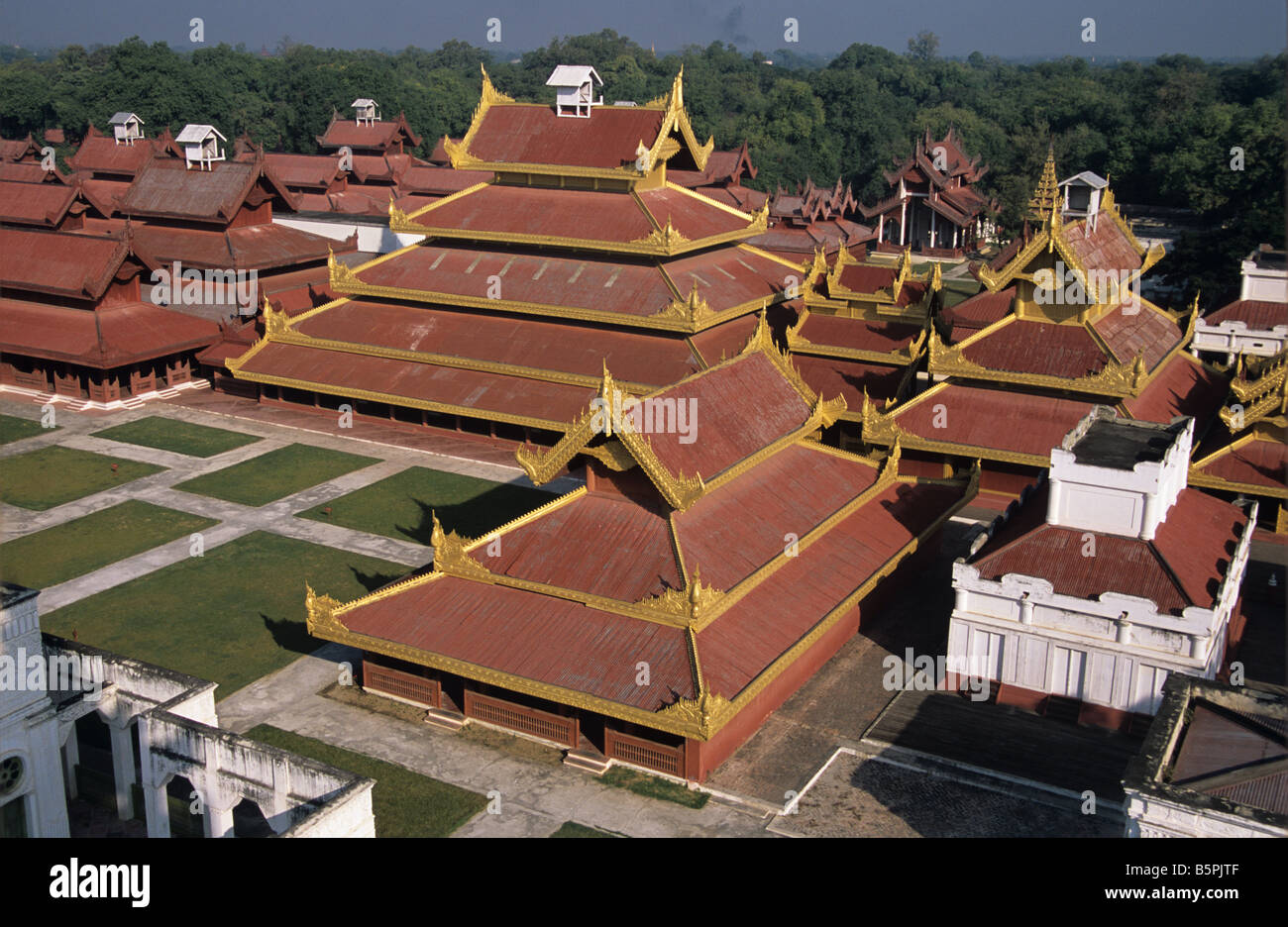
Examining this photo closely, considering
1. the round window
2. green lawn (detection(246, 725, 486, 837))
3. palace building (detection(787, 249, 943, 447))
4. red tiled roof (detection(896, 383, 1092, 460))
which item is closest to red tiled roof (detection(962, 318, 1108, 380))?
red tiled roof (detection(896, 383, 1092, 460))

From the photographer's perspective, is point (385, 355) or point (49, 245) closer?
point (385, 355)

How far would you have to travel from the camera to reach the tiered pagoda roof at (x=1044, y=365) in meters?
34.0

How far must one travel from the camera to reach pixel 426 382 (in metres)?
42.6

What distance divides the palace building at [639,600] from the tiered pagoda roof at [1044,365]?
8.32 meters

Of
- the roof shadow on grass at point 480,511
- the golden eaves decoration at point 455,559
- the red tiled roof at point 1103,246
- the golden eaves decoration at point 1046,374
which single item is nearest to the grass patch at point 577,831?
the golden eaves decoration at point 455,559

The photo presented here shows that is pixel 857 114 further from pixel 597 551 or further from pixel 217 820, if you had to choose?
pixel 217 820

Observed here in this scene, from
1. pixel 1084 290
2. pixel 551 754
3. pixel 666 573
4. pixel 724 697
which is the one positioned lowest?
pixel 551 754

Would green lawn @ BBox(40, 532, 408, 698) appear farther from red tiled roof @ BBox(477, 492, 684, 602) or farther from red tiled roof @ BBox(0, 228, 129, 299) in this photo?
red tiled roof @ BBox(0, 228, 129, 299)

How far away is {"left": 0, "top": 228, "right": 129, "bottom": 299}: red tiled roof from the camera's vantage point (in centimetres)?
4672

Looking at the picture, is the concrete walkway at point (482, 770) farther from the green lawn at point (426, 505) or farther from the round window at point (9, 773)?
the green lawn at point (426, 505)

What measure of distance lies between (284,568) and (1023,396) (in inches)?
845

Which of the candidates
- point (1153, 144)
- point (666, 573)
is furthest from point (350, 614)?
point (1153, 144)

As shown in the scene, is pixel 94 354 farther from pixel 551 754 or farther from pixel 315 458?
pixel 551 754

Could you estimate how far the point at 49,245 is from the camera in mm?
49219
